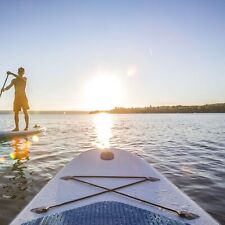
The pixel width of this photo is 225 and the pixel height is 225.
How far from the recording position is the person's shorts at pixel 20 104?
1271 cm

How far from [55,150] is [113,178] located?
6.90 metres

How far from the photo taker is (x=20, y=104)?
42.3ft

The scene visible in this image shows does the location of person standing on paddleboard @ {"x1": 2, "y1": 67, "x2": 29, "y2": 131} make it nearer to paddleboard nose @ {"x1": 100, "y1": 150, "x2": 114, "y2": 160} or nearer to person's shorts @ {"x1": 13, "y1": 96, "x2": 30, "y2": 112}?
person's shorts @ {"x1": 13, "y1": 96, "x2": 30, "y2": 112}

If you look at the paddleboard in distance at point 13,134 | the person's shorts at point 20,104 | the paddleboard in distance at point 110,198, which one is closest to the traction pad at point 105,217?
the paddleboard in distance at point 110,198

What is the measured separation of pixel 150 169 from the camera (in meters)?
4.56

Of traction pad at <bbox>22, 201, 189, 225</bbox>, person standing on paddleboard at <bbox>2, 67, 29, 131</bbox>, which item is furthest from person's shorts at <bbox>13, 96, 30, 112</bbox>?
traction pad at <bbox>22, 201, 189, 225</bbox>

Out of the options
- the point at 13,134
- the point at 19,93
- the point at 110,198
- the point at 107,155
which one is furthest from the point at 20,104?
the point at 110,198

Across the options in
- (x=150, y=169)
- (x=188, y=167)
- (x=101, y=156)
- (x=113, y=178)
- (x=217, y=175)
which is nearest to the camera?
(x=113, y=178)

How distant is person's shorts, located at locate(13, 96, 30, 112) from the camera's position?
500 inches

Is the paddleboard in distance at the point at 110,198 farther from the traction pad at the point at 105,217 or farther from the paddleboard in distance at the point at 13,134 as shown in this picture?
the paddleboard in distance at the point at 13,134

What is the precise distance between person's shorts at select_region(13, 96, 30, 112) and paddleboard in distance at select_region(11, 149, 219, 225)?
8.71 metres

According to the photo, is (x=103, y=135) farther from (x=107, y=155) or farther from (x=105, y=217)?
(x=105, y=217)

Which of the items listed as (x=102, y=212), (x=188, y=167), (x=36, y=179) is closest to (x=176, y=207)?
(x=102, y=212)

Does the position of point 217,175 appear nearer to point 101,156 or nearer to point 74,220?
point 101,156
